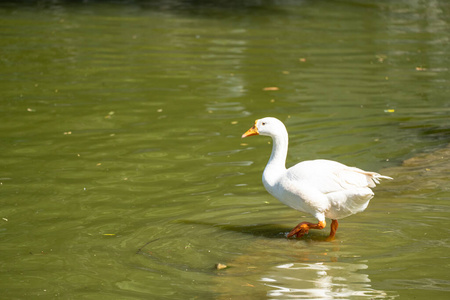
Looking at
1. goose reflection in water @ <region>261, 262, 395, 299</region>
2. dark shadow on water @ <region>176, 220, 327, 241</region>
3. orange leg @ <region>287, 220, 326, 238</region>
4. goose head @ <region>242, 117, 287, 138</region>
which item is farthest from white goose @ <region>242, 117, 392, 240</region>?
goose reflection in water @ <region>261, 262, 395, 299</region>

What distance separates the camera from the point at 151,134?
1032cm

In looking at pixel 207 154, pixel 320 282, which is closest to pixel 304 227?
pixel 320 282

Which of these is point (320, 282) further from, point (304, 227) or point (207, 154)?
point (207, 154)

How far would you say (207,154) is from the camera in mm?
9508

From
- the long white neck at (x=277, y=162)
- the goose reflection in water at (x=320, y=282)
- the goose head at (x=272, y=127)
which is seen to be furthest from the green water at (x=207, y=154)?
the goose head at (x=272, y=127)

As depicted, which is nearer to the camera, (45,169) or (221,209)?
(221,209)

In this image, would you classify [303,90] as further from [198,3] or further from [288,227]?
[198,3]

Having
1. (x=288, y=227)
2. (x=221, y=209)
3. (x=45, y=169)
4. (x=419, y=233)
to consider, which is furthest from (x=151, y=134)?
(x=419, y=233)

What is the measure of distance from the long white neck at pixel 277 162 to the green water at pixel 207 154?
0.56m

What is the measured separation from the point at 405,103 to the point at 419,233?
17.5 feet

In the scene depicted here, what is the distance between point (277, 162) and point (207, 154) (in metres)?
2.61

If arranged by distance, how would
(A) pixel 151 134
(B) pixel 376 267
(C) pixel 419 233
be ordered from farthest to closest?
(A) pixel 151 134 → (C) pixel 419 233 → (B) pixel 376 267

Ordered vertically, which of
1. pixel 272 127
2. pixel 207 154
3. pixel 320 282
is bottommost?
pixel 207 154

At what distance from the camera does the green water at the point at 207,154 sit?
6.11 meters
